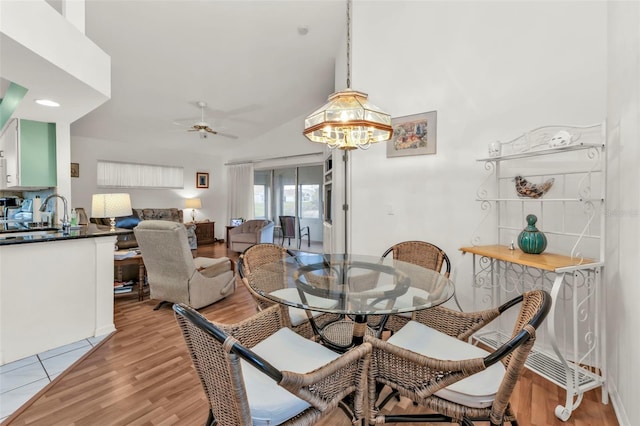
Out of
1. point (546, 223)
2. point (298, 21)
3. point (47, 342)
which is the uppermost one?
point (298, 21)

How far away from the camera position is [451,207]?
2.76 m

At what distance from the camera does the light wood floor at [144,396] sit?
1567 mm

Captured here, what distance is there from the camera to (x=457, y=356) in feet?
4.29

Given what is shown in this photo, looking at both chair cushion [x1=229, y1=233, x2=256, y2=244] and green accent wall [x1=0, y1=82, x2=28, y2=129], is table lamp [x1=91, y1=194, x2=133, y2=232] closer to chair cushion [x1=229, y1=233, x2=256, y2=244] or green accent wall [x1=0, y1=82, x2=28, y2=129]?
green accent wall [x1=0, y1=82, x2=28, y2=129]

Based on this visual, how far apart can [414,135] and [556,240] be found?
1474 millimetres

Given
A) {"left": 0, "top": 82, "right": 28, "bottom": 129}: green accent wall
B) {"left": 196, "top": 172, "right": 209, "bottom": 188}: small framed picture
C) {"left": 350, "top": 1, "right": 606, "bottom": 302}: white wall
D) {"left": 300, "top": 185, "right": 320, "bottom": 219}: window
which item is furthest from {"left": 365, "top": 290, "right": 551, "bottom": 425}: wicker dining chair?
{"left": 196, "top": 172, "right": 209, "bottom": 188}: small framed picture

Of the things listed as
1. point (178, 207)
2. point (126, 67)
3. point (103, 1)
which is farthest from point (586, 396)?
point (178, 207)

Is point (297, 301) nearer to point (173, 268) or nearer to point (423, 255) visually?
point (423, 255)

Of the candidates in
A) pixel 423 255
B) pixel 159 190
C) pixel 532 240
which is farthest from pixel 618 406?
pixel 159 190

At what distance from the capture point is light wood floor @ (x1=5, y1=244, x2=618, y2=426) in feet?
5.14

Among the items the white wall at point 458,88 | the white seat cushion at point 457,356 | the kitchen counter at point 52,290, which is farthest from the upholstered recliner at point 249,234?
the white seat cushion at point 457,356

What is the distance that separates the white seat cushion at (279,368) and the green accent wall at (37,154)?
3.51 metres

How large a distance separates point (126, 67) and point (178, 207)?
414 centimetres

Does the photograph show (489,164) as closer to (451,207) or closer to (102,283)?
(451,207)
